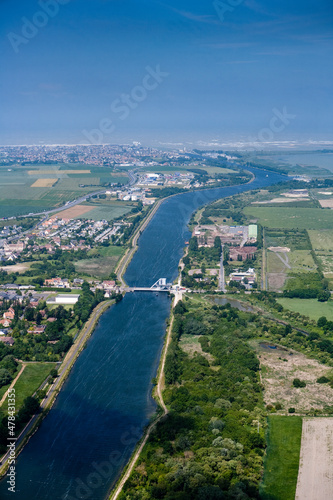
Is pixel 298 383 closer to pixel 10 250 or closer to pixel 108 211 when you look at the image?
pixel 10 250

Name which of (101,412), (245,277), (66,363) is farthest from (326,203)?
(101,412)

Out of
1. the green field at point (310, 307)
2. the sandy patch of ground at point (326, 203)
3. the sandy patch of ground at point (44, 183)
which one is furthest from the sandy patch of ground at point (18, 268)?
the sandy patch of ground at point (326, 203)

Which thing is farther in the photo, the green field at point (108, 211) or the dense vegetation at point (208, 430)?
the green field at point (108, 211)

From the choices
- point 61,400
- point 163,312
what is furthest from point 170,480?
point 163,312

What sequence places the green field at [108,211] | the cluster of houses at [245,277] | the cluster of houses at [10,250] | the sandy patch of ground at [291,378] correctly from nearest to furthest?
the sandy patch of ground at [291,378]
the cluster of houses at [245,277]
the cluster of houses at [10,250]
the green field at [108,211]

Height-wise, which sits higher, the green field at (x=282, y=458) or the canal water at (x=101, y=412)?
the green field at (x=282, y=458)

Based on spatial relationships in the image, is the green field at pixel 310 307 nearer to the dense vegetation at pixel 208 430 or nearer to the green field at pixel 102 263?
the dense vegetation at pixel 208 430

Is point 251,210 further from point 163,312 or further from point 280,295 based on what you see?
point 163,312
